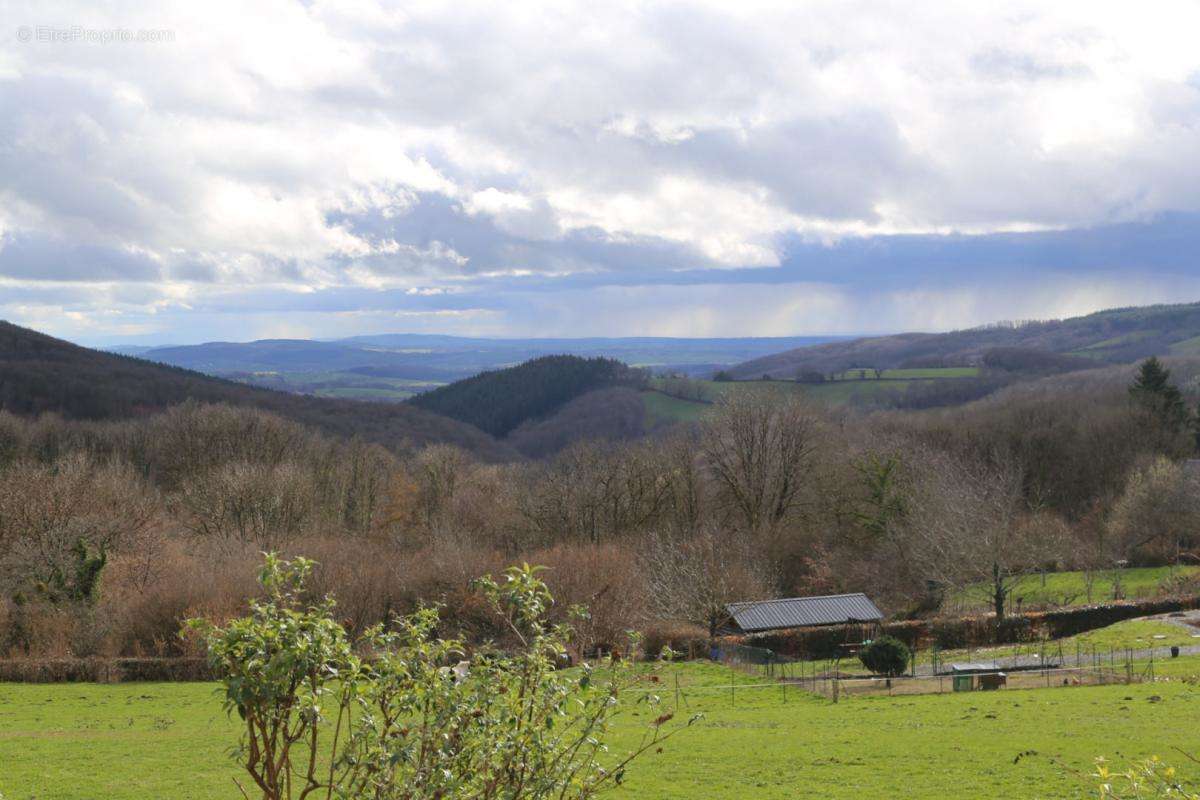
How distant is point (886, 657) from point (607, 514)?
36576mm

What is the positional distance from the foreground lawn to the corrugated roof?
51.7 ft

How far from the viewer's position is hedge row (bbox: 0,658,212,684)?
41188 mm

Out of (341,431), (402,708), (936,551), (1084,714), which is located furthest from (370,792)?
(341,431)

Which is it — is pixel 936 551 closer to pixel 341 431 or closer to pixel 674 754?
pixel 674 754

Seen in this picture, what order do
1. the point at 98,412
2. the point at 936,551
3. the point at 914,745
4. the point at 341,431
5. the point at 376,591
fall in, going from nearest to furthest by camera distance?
the point at 914,745 < the point at 376,591 < the point at 936,551 < the point at 98,412 < the point at 341,431

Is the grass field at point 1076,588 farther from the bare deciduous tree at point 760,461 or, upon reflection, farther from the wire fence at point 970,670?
the bare deciduous tree at point 760,461

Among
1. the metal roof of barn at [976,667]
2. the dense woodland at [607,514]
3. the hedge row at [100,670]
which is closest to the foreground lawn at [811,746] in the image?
the metal roof of barn at [976,667]

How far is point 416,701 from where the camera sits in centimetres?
813

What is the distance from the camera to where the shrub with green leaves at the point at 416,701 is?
285 inches

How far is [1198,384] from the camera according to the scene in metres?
134

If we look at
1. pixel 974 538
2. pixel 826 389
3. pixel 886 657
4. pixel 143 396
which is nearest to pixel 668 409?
pixel 826 389

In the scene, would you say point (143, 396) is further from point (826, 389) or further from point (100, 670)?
point (826, 389)

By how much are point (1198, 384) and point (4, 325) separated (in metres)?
177

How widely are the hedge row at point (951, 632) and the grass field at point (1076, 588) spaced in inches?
173
